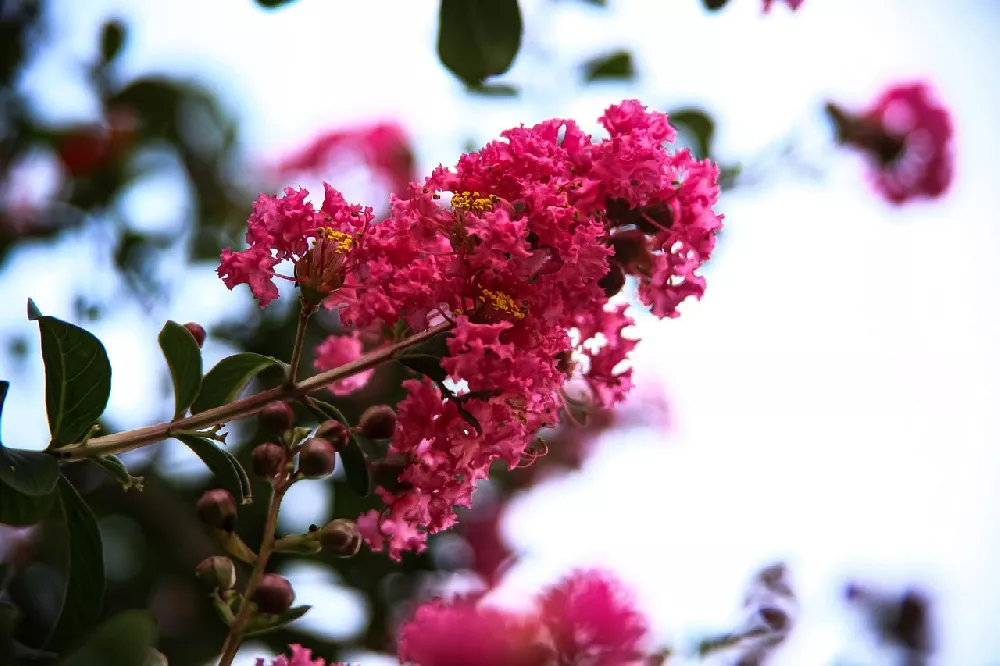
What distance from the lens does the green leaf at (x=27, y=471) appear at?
2.90 ft

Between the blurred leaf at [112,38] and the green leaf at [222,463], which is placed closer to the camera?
Answer: the green leaf at [222,463]

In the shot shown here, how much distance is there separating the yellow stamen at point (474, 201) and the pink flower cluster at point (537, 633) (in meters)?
0.55

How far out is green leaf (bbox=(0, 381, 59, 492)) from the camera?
2.90ft

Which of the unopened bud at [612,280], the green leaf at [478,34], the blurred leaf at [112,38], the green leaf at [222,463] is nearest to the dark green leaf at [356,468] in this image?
the green leaf at [222,463]

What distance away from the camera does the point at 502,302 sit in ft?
3.39

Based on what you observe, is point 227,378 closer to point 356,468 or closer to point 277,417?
point 277,417

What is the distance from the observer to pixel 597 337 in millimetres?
1201

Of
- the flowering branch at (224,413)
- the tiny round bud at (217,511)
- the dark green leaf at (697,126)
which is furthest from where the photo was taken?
the dark green leaf at (697,126)

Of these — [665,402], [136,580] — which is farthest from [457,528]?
[665,402]

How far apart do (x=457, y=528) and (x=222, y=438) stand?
1.13 m

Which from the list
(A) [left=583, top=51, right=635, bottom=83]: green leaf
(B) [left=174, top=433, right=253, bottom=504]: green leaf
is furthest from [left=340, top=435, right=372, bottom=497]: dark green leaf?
(A) [left=583, top=51, right=635, bottom=83]: green leaf

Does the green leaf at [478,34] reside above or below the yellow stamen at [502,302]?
above

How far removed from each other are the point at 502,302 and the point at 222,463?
37cm

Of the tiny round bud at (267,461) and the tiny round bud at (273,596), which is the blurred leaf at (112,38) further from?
the tiny round bud at (273,596)
